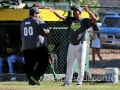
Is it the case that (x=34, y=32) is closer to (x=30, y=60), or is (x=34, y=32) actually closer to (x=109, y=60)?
(x=30, y=60)

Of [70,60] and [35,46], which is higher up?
[35,46]

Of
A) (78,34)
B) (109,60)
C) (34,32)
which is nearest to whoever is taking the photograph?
(78,34)

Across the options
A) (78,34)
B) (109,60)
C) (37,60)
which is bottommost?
(109,60)

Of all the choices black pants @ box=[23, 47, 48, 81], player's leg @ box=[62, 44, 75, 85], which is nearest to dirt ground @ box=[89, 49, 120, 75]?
player's leg @ box=[62, 44, 75, 85]

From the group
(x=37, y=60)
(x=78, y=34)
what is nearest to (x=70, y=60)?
(x=78, y=34)

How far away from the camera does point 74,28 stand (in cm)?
1350

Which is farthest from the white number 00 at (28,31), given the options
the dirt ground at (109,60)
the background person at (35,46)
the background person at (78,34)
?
the dirt ground at (109,60)

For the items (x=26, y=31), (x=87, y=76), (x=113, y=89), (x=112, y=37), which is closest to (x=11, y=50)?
(x=87, y=76)

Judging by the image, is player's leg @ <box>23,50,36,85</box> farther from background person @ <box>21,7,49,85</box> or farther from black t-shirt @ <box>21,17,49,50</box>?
black t-shirt @ <box>21,17,49,50</box>

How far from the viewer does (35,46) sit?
13523 millimetres

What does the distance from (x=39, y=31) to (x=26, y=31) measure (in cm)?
33

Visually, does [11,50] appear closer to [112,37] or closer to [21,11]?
[21,11]

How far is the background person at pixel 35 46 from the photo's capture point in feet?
44.4

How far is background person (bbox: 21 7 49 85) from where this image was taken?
44.4ft
